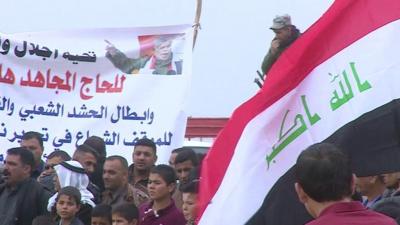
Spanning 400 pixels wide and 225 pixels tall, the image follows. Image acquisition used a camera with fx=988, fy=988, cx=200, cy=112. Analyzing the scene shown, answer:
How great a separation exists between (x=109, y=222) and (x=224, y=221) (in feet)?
9.39

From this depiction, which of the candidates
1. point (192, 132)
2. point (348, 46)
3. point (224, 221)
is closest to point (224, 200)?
point (224, 221)

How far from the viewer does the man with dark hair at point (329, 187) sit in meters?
3.23

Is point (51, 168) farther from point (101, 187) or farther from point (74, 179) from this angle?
point (74, 179)

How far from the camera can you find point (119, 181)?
24.1 ft

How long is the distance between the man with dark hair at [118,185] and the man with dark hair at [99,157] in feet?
1.14


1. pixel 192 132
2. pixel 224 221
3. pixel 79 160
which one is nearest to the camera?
pixel 224 221

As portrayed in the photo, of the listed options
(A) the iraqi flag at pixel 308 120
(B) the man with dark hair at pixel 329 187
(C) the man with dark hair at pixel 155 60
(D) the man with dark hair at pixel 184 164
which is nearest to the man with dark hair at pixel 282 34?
(D) the man with dark hair at pixel 184 164

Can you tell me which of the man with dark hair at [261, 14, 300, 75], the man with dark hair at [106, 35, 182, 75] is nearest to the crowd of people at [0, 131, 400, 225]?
the man with dark hair at [261, 14, 300, 75]

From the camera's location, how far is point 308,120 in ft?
12.9

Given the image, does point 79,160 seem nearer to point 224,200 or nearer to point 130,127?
point 130,127

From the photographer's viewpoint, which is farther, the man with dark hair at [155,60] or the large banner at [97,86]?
the man with dark hair at [155,60]

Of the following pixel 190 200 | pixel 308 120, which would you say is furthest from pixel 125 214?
pixel 308 120

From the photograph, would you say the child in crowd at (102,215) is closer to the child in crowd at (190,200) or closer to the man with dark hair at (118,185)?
the man with dark hair at (118,185)

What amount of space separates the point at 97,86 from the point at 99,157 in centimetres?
146
